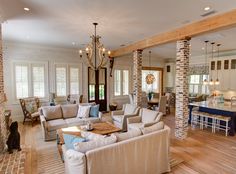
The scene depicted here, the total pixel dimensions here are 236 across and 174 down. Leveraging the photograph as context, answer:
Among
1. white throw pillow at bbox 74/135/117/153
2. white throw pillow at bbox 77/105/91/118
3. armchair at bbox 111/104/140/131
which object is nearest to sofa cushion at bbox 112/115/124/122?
armchair at bbox 111/104/140/131

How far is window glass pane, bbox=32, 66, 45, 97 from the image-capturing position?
7250 millimetres

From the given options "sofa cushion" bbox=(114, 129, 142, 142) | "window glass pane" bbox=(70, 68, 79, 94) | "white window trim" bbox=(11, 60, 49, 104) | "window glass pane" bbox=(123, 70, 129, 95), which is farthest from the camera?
"window glass pane" bbox=(123, 70, 129, 95)

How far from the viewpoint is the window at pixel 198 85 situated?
9.21 meters

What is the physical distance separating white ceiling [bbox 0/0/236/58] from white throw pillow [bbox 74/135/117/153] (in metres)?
2.58

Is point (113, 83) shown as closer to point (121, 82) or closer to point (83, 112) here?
point (121, 82)

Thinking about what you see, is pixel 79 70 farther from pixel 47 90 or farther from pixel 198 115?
pixel 198 115

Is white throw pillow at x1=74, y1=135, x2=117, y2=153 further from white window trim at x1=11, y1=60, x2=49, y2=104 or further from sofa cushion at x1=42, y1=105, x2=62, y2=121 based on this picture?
white window trim at x1=11, y1=60, x2=49, y2=104

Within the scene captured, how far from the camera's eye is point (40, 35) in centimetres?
558

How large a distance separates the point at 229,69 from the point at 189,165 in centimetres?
617

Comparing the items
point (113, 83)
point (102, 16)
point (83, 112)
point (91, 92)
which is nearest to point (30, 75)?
point (91, 92)

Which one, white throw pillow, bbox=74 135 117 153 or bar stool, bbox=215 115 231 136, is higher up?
white throw pillow, bbox=74 135 117 153

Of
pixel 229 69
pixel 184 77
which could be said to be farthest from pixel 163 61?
pixel 184 77

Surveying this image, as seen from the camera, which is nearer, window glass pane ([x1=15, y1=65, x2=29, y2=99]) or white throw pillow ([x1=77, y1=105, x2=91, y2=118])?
white throw pillow ([x1=77, y1=105, x2=91, y2=118])

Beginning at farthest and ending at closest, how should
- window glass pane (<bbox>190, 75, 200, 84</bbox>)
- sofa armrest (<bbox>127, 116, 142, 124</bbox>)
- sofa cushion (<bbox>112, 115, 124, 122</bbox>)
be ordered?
window glass pane (<bbox>190, 75, 200, 84</bbox>) → sofa cushion (<bbox>112, 115, 124, 122</bbox>) → sofa armrest (<bbox>127, 116, 142, 124</bbox>)
